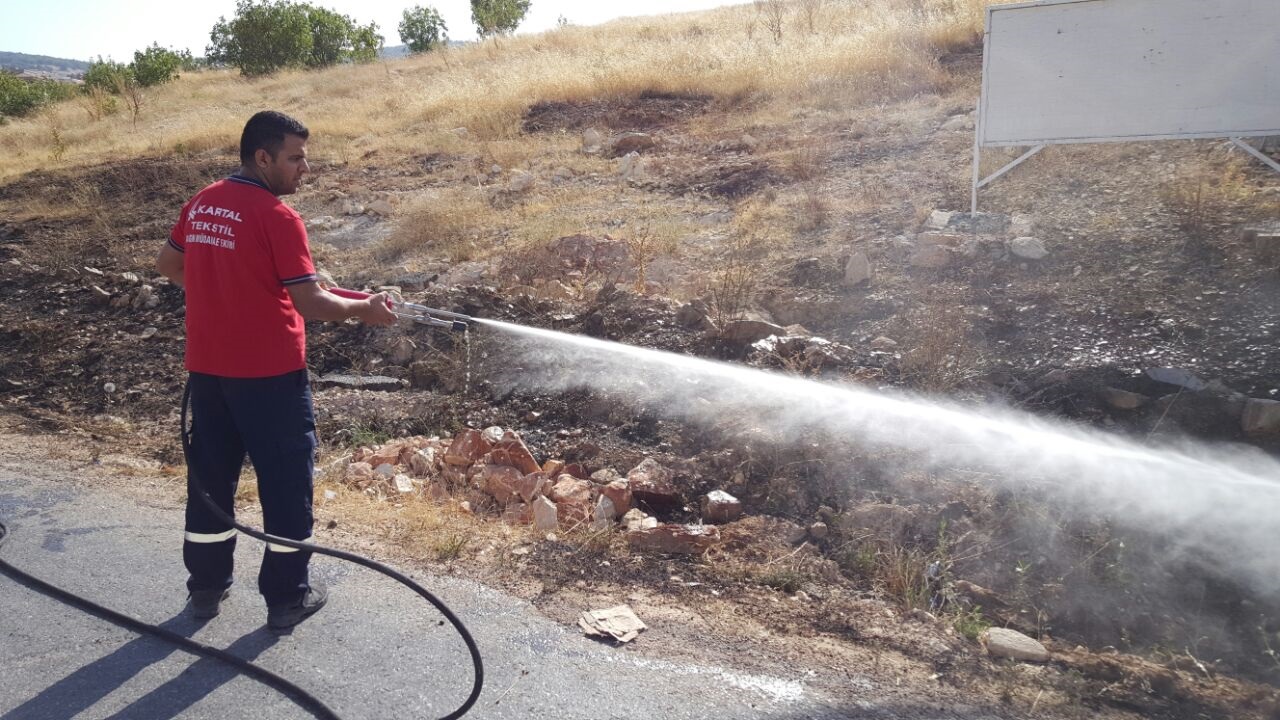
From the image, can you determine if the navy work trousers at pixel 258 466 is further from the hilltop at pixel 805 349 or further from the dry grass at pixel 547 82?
the dry grass at pixel 547 82

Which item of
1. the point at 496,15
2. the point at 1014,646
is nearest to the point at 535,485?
the point at 1014,646

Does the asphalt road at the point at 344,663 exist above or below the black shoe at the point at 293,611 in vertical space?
below

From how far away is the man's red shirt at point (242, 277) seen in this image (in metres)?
3.03

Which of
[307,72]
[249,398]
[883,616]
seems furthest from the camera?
[307,72]

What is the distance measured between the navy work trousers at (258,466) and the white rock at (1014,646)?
8.36ft

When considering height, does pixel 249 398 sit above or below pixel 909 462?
above

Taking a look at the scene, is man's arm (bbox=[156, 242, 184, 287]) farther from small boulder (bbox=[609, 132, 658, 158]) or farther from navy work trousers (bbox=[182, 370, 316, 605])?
small boulder (bbox=[609, 132, 658, 158])

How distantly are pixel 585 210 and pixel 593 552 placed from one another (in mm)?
6749

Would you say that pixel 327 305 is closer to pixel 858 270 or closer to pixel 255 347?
pixel 255 347

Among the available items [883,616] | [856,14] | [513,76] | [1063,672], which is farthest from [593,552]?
[856,14]

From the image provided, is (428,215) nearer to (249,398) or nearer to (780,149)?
(780,149)

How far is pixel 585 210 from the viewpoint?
10.3m

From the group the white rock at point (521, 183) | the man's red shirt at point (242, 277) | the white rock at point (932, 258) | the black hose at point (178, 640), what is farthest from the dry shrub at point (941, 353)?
the white rock at point (521, 183)

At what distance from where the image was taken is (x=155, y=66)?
1109 inches
